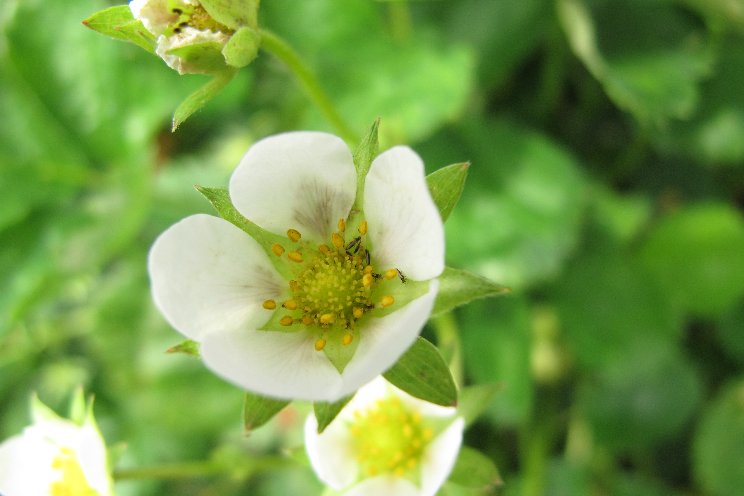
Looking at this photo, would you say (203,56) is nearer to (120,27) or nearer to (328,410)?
(120,27)

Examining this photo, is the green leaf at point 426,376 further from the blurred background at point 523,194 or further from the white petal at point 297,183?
the blurred background at point 523,194

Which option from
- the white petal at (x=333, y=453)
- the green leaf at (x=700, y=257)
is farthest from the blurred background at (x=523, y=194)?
the white petal at (x=333, y=453)

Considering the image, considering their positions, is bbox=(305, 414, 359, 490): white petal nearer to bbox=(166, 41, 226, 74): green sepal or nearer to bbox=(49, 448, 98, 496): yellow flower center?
bbox=(49, 448, 98, 496): yellow flower center

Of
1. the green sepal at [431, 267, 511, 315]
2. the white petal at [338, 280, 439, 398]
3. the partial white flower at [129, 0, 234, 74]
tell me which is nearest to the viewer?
the white petal at [338, 280, 439, 398]

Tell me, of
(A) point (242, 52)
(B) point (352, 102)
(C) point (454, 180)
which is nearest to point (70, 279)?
(B) point (352, 102)

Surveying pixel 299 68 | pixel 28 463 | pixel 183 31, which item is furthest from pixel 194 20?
pixel 28 463

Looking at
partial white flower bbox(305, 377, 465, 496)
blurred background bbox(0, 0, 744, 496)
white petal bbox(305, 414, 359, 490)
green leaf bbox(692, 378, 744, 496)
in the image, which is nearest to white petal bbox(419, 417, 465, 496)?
partial white flower bbox(305, 377, 465, 496)
